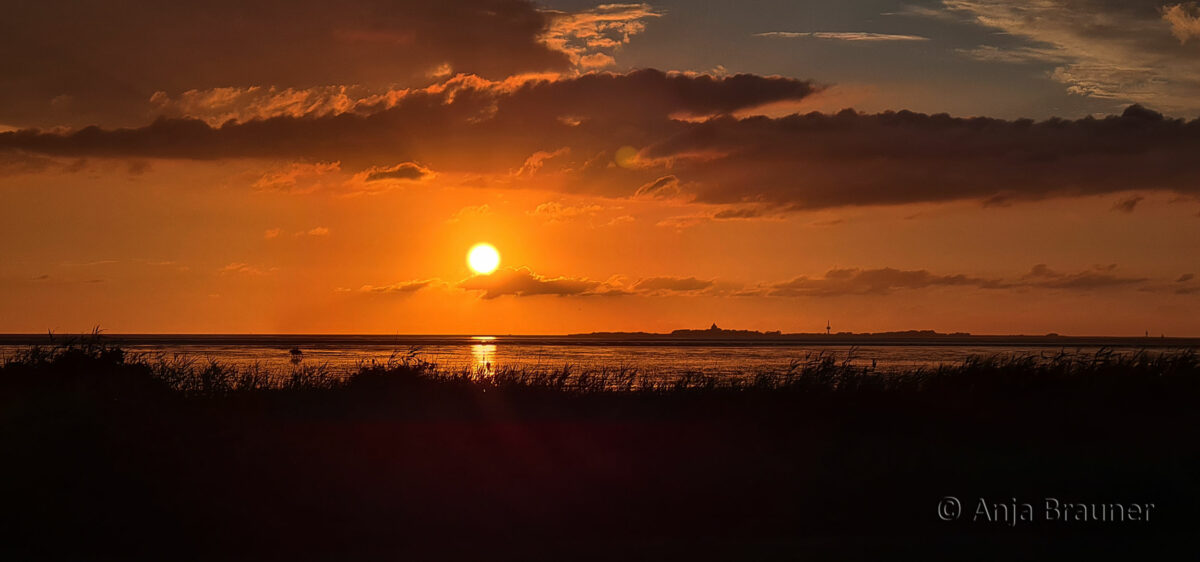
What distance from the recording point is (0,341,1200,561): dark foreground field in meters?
11.4

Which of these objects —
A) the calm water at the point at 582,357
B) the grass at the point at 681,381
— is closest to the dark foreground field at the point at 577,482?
the grass at the point at 681,381

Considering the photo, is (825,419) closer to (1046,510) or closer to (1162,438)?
(1162,438)

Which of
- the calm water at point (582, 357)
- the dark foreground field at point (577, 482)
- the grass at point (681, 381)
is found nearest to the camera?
the dark foreground field at point (577, 482)

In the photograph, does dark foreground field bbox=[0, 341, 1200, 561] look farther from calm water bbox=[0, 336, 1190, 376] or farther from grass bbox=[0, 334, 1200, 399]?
calm water bbox=[0, 336, 1190, 376]

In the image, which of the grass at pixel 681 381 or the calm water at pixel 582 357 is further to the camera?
the calm water at pixel 582 357

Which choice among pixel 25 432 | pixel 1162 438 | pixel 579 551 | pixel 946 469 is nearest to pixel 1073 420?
pixel 1162 438

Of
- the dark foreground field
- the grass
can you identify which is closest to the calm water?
the grass

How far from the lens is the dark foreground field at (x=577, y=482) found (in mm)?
11438

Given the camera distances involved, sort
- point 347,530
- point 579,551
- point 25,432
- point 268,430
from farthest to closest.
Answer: point 268,430
point 25,432
point 347,530
point 579,551

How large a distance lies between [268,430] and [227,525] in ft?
17.4

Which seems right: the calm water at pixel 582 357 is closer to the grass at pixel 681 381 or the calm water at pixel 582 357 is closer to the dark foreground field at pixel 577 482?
the grass at pixel 681 381

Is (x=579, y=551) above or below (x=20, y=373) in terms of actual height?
below

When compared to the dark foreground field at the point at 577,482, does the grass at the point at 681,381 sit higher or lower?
higher

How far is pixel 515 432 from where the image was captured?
60.0 ft
